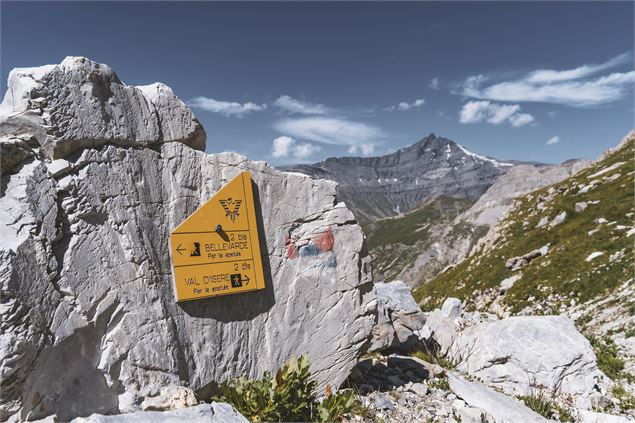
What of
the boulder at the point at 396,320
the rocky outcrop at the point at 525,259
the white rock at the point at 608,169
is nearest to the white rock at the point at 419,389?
the boulder at the point at 396,320

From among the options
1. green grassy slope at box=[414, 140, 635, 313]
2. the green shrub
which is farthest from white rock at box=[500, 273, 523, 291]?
the green shrub

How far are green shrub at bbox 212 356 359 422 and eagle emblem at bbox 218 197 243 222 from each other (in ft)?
11.7

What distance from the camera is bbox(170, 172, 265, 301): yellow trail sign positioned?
27.3 feet

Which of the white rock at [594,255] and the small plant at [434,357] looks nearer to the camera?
the small plant at [434,357]

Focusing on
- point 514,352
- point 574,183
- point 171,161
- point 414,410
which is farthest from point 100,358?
point 574,183

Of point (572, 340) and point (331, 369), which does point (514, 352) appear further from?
point (331, 369)

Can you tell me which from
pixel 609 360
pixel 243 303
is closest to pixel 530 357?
pixel 609 360

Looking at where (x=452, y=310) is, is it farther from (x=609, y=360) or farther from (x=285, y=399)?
(x=285, y=399)

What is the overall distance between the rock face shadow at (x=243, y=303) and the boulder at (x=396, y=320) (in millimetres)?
4573

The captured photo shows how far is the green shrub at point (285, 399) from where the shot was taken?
771 centimetres

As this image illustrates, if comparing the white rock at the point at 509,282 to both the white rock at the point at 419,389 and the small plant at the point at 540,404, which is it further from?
the white rock at the point at 419,389

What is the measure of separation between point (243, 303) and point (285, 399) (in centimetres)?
242

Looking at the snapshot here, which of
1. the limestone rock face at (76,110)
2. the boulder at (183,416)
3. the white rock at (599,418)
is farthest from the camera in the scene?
the white rock at (599,418)

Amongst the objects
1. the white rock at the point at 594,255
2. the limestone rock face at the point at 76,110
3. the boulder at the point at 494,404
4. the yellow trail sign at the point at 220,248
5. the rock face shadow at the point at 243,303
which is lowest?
the boulder at the point at 494,404
